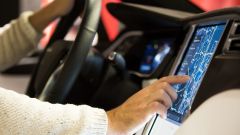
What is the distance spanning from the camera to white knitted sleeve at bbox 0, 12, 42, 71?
130cm

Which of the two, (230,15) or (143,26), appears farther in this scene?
(143,26)

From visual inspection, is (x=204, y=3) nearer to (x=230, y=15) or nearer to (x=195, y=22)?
(x=195, y=22)

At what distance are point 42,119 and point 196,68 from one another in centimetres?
28

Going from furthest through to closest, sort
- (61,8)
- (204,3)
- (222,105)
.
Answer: (204,3) < (61,8) < (222,105)

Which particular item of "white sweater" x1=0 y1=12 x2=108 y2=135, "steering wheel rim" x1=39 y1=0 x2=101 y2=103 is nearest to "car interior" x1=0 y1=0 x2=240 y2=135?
"steering wheel rim" x1=39 y1=0 x2=101 y2=103

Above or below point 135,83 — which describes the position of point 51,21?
above

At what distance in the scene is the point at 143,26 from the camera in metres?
1.41

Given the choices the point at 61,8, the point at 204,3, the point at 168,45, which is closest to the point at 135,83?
the point at 168,45

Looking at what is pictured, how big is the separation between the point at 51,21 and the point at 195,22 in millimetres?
506

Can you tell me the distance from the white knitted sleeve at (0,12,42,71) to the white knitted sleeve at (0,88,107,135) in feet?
1.95

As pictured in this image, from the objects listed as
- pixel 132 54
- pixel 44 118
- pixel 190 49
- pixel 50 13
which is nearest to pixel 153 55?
pixel 132 54

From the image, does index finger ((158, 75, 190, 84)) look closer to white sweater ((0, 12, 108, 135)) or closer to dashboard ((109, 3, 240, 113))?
dashboard ((109, 3, 240, 113))

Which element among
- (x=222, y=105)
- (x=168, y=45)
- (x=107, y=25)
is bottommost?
(x=107, y=25)

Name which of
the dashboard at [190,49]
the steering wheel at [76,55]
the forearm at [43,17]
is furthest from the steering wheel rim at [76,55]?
the forearm at [43,17]
